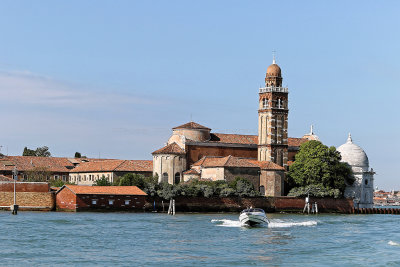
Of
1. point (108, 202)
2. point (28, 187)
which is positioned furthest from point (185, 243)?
point (28, 187)

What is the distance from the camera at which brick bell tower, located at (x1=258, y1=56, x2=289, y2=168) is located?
82312 mm

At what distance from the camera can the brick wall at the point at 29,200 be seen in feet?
214

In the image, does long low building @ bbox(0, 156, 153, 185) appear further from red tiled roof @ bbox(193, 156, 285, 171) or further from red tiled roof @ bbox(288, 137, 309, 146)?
red tiled roof @ bbox(288, 137, 309, 146)

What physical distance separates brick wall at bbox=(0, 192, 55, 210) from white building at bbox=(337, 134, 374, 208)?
1347 inches

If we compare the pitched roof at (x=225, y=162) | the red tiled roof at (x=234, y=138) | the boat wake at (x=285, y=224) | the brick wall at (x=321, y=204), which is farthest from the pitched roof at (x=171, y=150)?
the boat wake at (x=285, y=224)

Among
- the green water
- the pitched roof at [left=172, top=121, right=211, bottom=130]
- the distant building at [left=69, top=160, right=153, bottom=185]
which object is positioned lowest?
the green water

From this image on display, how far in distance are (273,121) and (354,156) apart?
1033cm

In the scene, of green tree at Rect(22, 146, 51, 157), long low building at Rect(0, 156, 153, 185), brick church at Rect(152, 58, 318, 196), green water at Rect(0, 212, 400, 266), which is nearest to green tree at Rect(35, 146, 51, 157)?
green tree at Rect(22, 146, 51, 157)

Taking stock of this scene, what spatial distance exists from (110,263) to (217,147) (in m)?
51.1

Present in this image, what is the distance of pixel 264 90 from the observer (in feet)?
275

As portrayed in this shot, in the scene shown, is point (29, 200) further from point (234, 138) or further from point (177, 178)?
point (234, 138)

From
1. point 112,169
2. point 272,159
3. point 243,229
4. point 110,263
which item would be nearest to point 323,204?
point 272,159

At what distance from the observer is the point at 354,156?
8556cm

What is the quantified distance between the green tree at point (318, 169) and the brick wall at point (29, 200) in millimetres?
26730
